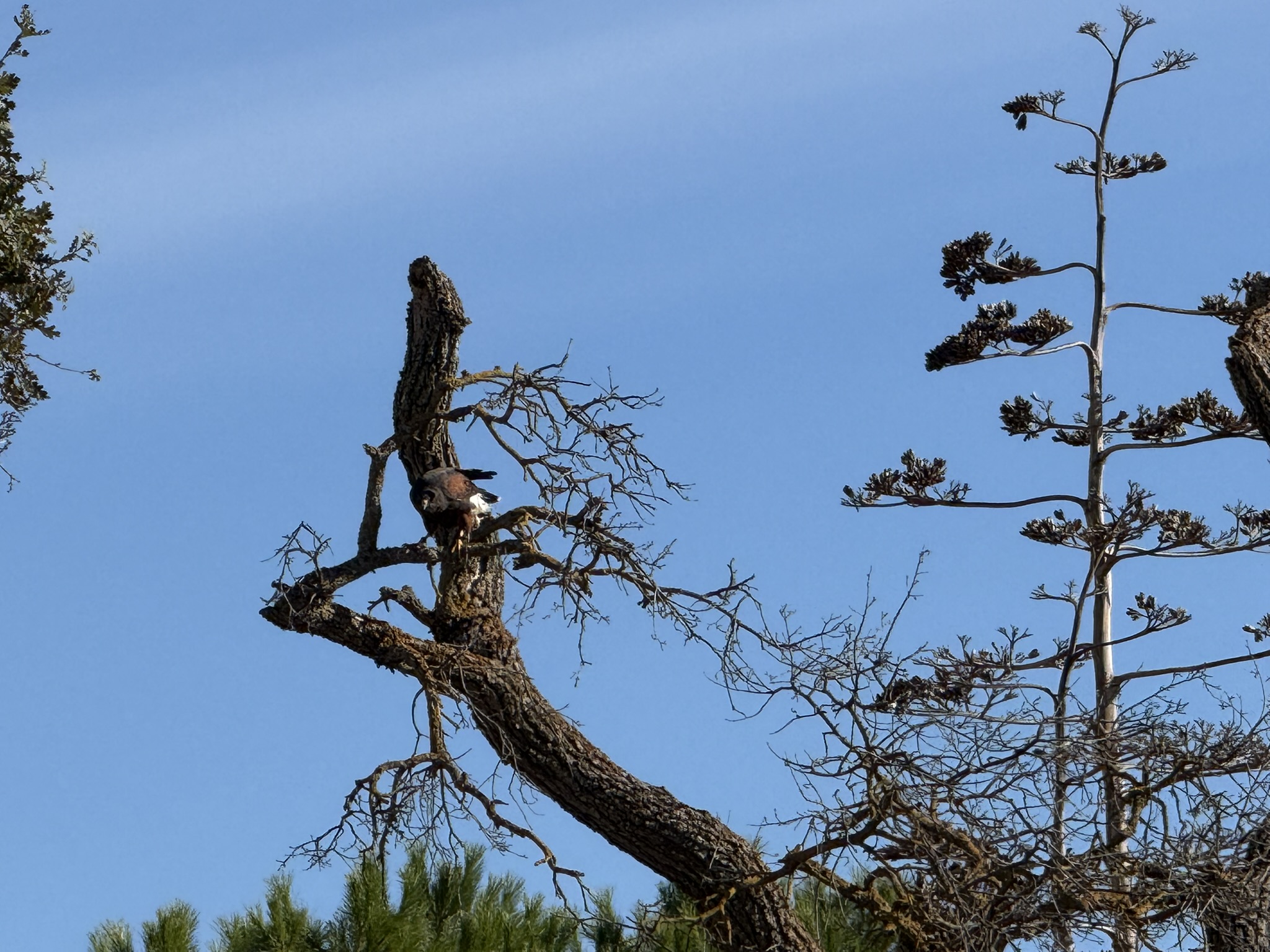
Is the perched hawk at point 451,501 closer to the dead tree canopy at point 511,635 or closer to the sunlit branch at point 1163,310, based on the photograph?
the dead tree canopy at point 511,635

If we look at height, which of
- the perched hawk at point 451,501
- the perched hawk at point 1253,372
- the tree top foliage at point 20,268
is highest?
the tree top foliage at point 20,268

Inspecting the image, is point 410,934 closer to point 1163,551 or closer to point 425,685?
point 425,685

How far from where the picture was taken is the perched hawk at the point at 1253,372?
5188mm

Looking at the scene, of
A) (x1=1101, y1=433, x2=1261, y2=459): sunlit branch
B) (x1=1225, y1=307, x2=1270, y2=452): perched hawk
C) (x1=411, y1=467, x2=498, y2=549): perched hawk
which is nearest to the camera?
(x1=1225, y1=307, x2=1270, y2=452): perched hawk

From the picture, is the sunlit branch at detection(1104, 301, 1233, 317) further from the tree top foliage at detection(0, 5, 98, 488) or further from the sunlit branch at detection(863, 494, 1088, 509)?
the tree top foliage at detection(0, 5, 98, 488)

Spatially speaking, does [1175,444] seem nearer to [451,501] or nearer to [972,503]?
[972,503]

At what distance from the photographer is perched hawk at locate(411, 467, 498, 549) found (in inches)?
256

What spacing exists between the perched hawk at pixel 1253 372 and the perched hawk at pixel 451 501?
10.3ft

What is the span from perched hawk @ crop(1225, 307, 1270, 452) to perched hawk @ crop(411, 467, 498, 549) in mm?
3127

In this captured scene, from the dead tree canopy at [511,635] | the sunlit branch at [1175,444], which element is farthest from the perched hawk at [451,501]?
the sunlit branch at [1175,444]

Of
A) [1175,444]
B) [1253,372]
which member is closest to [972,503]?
[1175,444]

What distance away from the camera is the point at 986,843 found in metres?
5.64

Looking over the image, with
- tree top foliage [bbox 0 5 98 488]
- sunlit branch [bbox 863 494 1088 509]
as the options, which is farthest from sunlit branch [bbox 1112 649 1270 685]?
tree top foliage [bbox 0 5 98 488]

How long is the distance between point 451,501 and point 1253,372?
3.27 m
